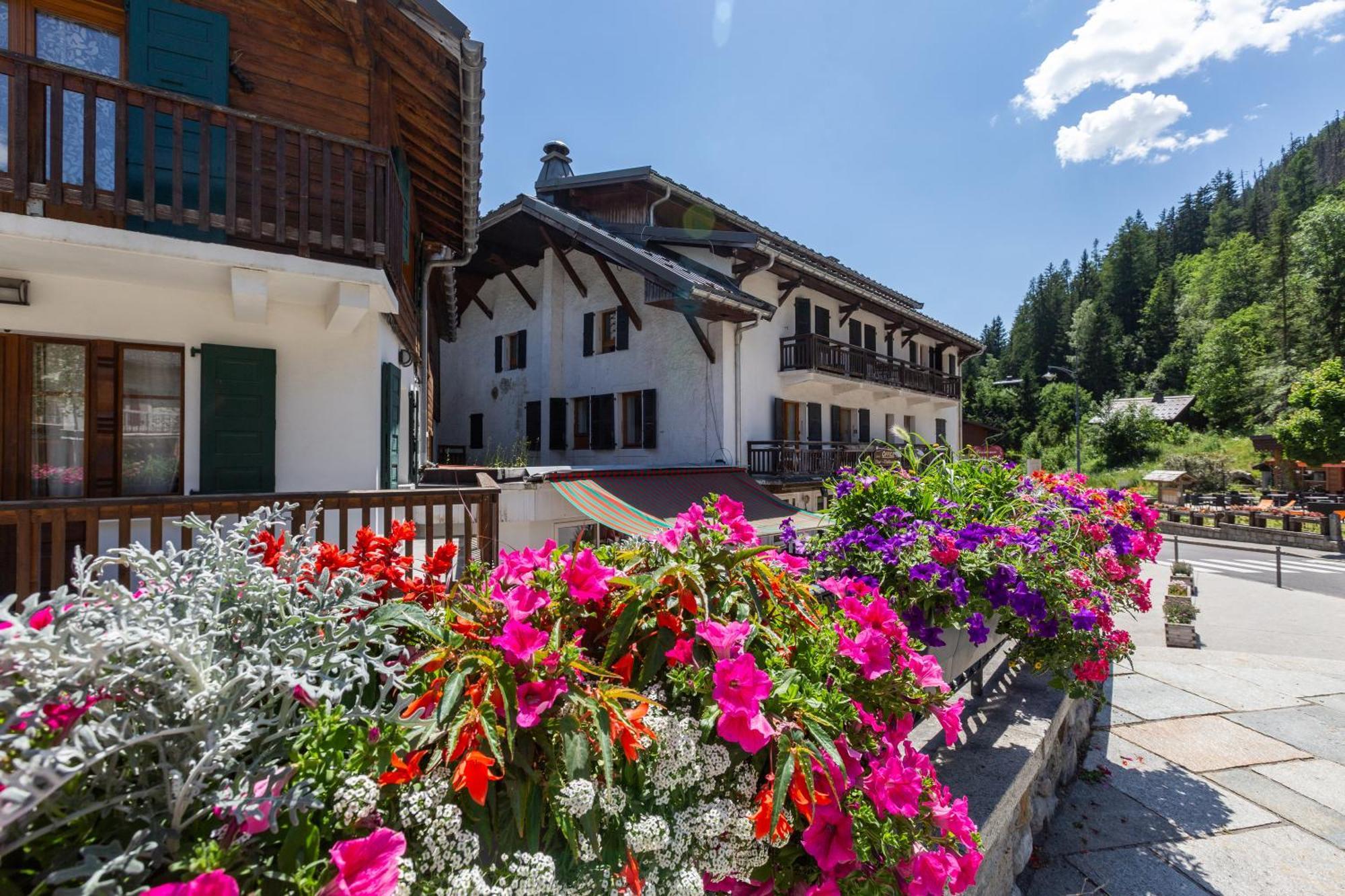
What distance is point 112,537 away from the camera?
17.5 feet

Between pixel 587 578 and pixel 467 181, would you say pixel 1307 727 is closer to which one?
pixel 587 578

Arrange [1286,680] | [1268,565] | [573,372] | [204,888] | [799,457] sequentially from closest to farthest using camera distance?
[204,888], [1286,680], [799,457], [573,372], [1268,565]

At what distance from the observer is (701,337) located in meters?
14.5

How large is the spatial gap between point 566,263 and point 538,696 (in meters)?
16.8

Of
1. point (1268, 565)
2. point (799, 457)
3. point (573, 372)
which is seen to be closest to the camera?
point (799, 457)

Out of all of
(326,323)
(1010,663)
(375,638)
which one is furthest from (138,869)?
(326,323)

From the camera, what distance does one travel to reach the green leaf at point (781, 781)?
1.40 metres

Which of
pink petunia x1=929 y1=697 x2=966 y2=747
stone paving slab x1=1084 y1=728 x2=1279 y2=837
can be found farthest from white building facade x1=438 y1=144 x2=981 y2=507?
pink petunia x1=929 y1=697 x2=966 y2=747

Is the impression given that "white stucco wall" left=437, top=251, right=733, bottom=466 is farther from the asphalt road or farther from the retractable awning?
the asphalt road

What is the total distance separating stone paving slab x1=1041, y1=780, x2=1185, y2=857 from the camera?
3.63 m

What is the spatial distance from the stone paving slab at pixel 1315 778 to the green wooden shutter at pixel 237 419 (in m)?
8.84

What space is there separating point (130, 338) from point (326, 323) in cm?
162

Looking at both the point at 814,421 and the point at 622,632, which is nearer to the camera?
the point at 622,632

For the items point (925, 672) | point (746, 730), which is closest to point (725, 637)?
point (746, 730)
